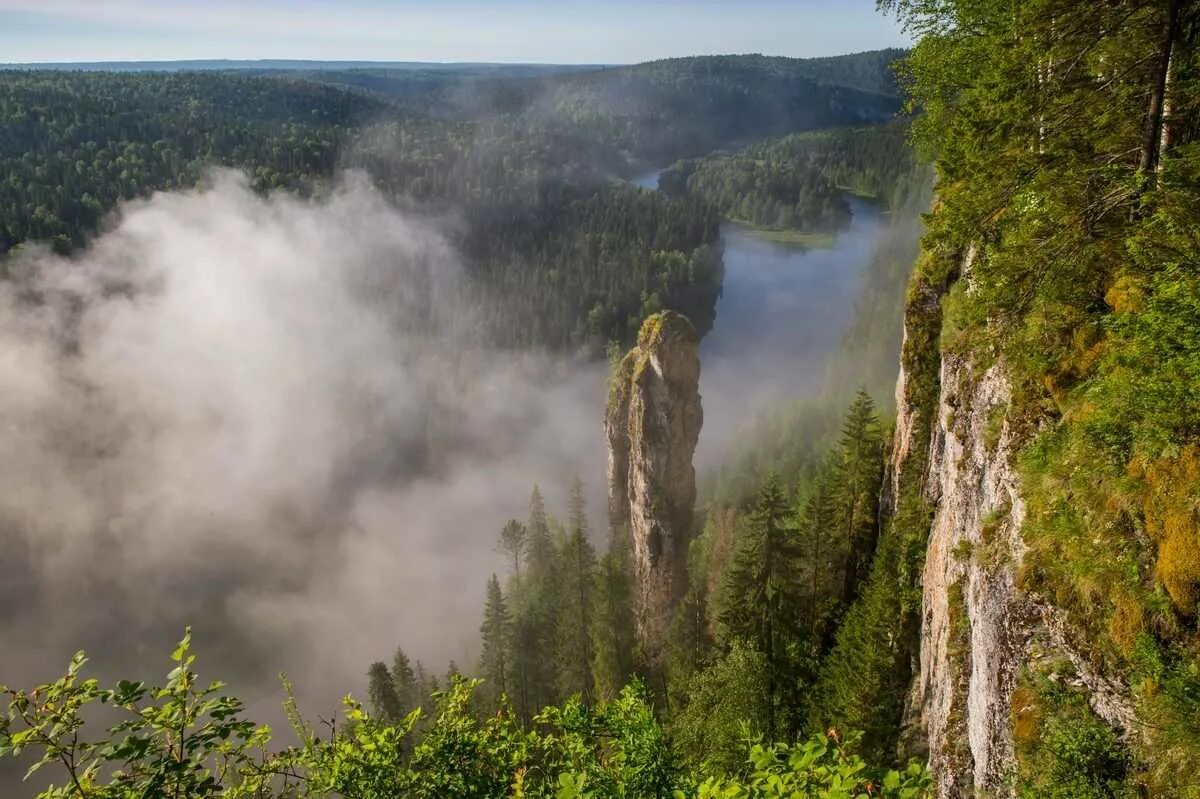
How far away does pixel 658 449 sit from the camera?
45.9 m

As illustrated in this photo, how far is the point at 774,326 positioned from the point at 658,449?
111954 millimetres

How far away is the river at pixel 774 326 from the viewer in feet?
374

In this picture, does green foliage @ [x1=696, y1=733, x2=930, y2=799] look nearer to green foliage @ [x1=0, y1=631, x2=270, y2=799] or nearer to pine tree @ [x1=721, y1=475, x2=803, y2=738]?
green foliage @ [x1=0, y1=631, x2=270, y2=799]

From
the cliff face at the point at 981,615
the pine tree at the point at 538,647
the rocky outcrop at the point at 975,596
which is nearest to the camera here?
the cliff face at the point at 981,615

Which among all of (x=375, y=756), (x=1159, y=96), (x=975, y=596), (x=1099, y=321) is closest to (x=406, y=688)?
(x=375, y=756)

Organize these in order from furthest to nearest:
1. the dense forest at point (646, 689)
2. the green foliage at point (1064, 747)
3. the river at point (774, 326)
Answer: the river at point (774, 326), the green foliage at point (1064, 747), the dense forest at point (646, 689)

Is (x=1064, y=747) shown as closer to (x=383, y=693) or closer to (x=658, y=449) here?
(x=658, y=449)

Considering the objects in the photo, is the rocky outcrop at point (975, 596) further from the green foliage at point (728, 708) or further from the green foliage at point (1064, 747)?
the green foliage at point (728, 708)

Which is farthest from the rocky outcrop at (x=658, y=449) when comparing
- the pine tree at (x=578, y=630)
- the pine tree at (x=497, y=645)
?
the pine tree at (x=497, y=645)

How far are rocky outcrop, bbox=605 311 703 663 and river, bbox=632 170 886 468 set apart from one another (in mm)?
44718

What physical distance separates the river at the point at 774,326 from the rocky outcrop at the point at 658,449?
44.7m

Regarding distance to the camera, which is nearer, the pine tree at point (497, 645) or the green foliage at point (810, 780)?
the green foliage at point (810, 780)

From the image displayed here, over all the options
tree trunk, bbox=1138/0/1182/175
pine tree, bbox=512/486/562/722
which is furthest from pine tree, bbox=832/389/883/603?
pine tree, bbox=512/486/562/722

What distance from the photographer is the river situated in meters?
114
